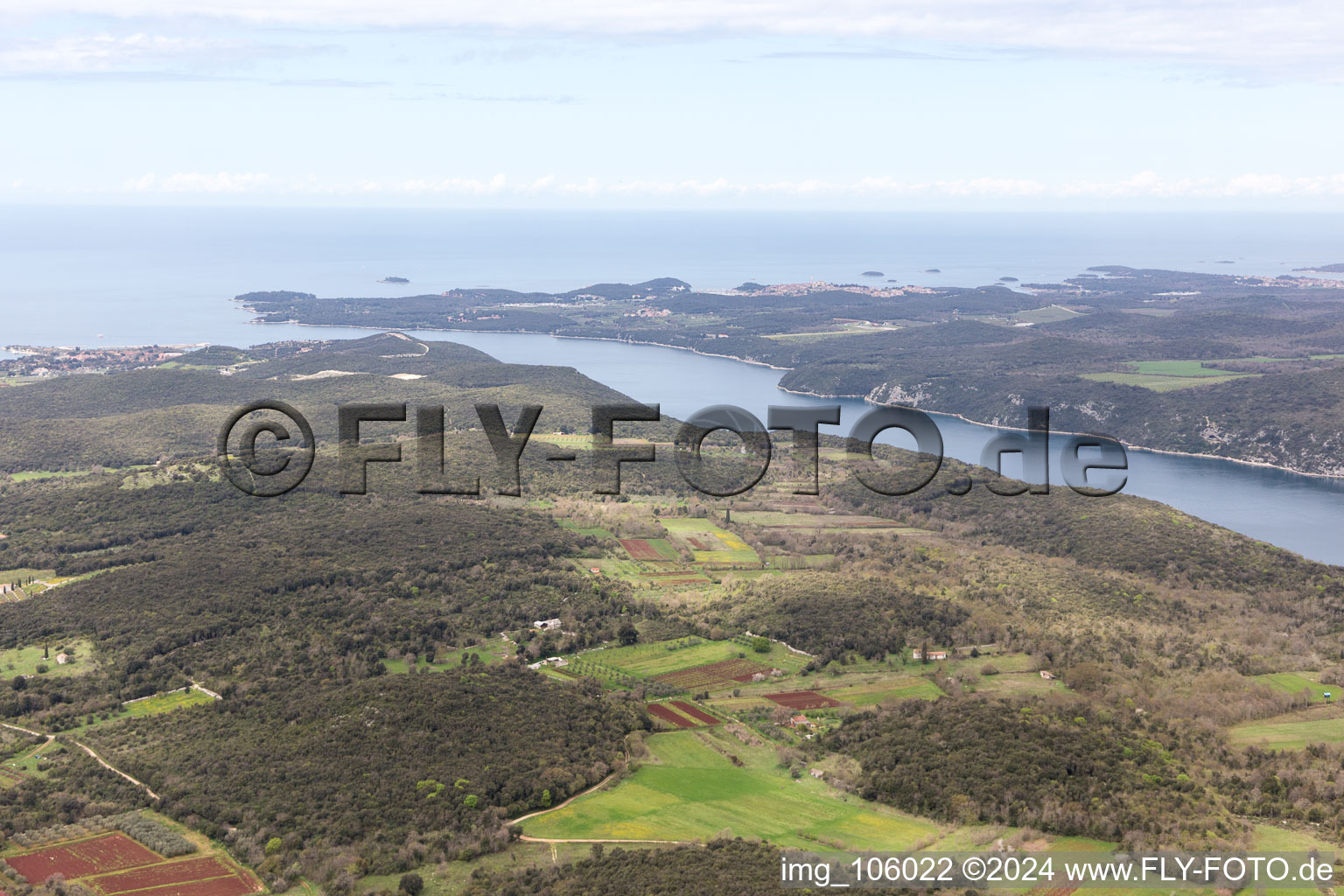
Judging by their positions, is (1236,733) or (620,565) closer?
(1236,733)

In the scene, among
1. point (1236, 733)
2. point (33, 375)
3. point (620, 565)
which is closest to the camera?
point (1236, 733)

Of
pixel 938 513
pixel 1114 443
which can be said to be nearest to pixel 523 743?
pixel 938 513

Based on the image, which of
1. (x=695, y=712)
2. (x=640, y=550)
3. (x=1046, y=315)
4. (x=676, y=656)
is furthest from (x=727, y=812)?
(x=1046, y=315)

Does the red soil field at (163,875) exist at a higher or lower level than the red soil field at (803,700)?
lower

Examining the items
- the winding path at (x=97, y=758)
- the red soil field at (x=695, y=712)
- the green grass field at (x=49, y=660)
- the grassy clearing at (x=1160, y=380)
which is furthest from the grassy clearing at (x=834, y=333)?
the winding path at (x=97, y=758)

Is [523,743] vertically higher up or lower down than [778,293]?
lower down

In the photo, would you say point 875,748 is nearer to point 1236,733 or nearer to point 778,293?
point 1236,733

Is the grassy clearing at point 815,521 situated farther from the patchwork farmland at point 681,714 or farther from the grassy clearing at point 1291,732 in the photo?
the grassy clearing at point 1291,732
